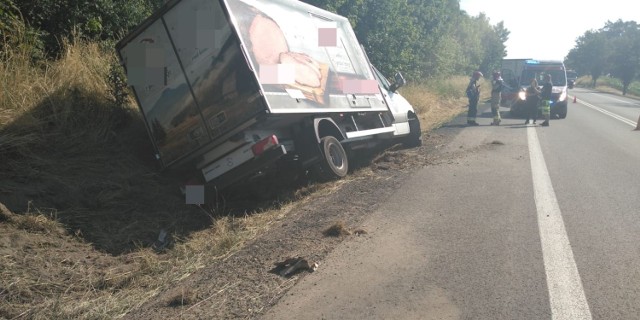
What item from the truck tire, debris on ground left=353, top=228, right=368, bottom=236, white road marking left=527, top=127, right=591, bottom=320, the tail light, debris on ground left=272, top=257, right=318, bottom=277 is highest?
the tail light

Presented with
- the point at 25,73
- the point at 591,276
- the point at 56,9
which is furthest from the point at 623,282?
the point at 56,9

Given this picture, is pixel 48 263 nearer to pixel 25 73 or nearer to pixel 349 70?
pixel 25 73

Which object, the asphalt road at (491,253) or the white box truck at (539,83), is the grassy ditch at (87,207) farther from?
the white box truck at (539,83)

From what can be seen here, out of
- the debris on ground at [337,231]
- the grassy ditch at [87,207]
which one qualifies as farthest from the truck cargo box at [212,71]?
the debris on ground at [337,231]

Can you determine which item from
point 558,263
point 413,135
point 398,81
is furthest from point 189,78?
point 413,135

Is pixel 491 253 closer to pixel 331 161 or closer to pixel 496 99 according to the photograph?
pixel 331 161

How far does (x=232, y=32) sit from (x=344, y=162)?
2.86m

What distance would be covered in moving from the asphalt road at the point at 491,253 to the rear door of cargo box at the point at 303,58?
5.76ft

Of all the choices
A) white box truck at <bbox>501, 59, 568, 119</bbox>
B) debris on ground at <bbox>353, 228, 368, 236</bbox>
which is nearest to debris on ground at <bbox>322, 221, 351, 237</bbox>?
debris on ground at <bbox>353, 228, 368, 236</bbox>

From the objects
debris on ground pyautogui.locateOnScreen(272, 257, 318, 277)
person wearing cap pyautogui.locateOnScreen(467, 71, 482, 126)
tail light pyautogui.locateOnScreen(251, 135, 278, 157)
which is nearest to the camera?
debris on ground pyautogui.locateOnScreen(272, 257, 318, 277)

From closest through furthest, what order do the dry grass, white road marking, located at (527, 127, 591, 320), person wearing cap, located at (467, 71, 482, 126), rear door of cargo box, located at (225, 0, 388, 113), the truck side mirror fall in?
white road marking, located at (527, 127, 591, 320)
rear door of cargo box, located at (225, 0, 388, 113)
the truck side mirror
person wearing cap, located at (467, 71, 482, 126)
the dry grass

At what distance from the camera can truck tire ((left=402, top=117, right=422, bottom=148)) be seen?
1102 centimetres

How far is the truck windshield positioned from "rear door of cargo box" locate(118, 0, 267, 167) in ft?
57.1

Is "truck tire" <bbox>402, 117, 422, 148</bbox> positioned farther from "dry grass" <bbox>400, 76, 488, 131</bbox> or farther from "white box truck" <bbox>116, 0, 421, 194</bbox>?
"dry grass" <bbox>400, 76, 488, 131</bbox>
